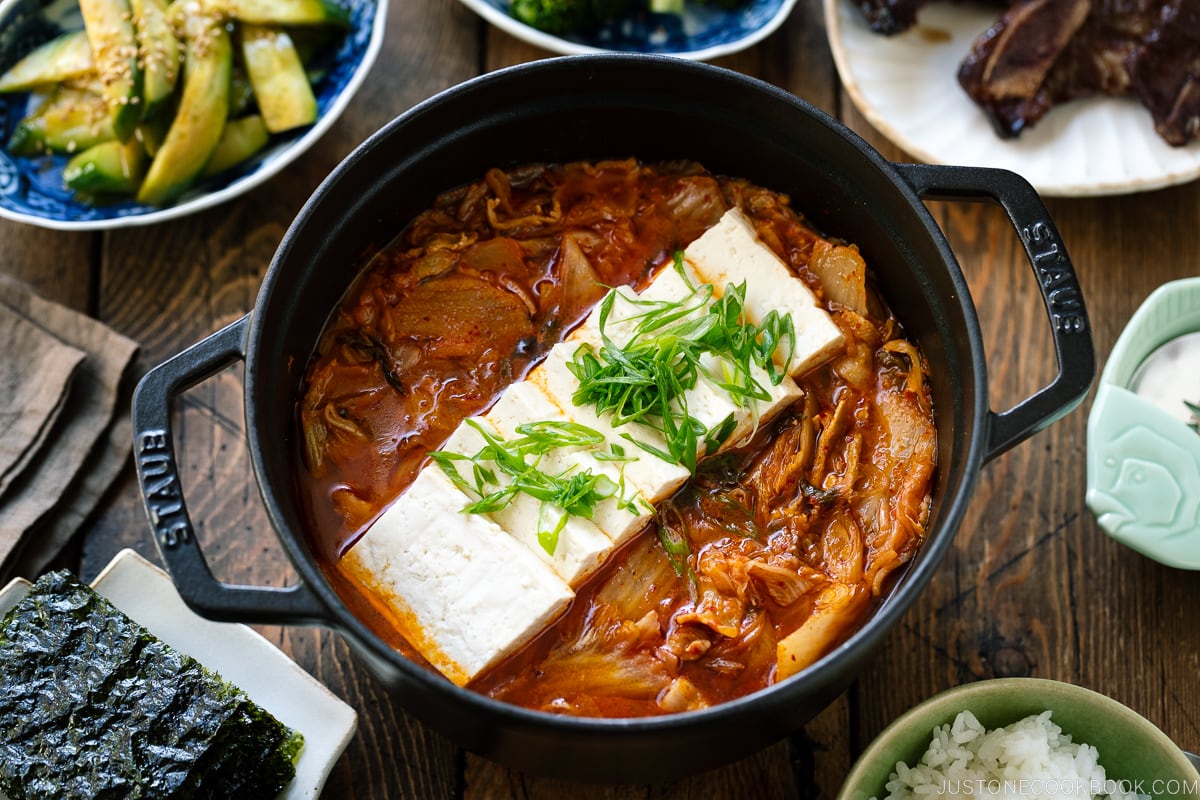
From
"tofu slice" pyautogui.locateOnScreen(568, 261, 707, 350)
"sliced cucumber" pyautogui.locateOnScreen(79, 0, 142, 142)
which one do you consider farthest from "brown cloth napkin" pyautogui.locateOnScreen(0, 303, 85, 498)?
"tofu slice" pyautogui.locateOnScreen(568, 261, 707, 350)

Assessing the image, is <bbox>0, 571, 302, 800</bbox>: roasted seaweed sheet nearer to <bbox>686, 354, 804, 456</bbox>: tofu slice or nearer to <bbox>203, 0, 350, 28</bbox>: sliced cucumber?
<bbox>686, 354, 804, 456</bbox>: tofu slice

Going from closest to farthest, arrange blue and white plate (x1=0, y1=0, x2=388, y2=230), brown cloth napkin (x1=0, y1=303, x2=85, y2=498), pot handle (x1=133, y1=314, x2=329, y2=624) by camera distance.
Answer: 1. pot handle (x1=133, y1=314, x2=329, y2=624)
2. brown cloth napkin (x1=0, y1=303, x2=85, y2=498)
3. blue and white plate (x1=0, y1=0, x2=388, y2=230)

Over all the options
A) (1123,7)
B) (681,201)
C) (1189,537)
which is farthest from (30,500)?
(1123,7)

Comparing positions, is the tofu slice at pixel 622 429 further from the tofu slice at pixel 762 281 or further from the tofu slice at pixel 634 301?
the tofu slice at pixel 762 281

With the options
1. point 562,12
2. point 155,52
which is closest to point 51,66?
point 155,52

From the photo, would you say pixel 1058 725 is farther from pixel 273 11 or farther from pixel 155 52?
pixel 155 52
